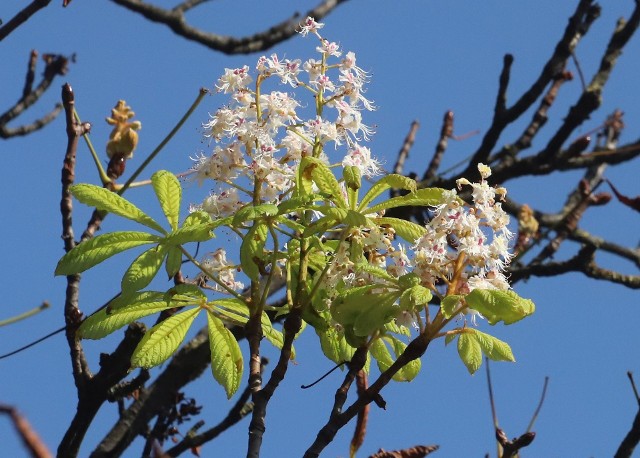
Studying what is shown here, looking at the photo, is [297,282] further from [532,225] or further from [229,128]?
[532,225]

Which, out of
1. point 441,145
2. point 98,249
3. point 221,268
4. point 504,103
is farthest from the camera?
point 441,145

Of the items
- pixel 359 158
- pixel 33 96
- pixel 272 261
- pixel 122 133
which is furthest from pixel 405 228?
pixel 33 96

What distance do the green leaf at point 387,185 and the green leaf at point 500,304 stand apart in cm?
27

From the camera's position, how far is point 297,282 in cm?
190

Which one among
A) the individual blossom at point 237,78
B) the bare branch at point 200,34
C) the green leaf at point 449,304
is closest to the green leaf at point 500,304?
the green leaf at point 449,304

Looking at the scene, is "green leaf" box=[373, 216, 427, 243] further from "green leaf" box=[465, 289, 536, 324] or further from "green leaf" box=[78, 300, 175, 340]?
"green leaf" box=[78, 300, 175, 340]

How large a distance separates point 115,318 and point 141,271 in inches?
7.9

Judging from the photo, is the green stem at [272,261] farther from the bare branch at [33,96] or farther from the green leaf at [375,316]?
the bare branch at [33,96]

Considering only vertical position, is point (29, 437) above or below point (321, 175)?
below

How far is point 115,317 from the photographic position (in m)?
1.88

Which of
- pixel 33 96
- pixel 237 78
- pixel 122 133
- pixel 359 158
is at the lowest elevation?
pixel 359 158

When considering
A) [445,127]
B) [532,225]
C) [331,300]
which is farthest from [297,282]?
[445,127]

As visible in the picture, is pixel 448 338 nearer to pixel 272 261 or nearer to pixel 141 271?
pixel 272 261

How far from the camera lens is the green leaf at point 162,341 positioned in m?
1.87
